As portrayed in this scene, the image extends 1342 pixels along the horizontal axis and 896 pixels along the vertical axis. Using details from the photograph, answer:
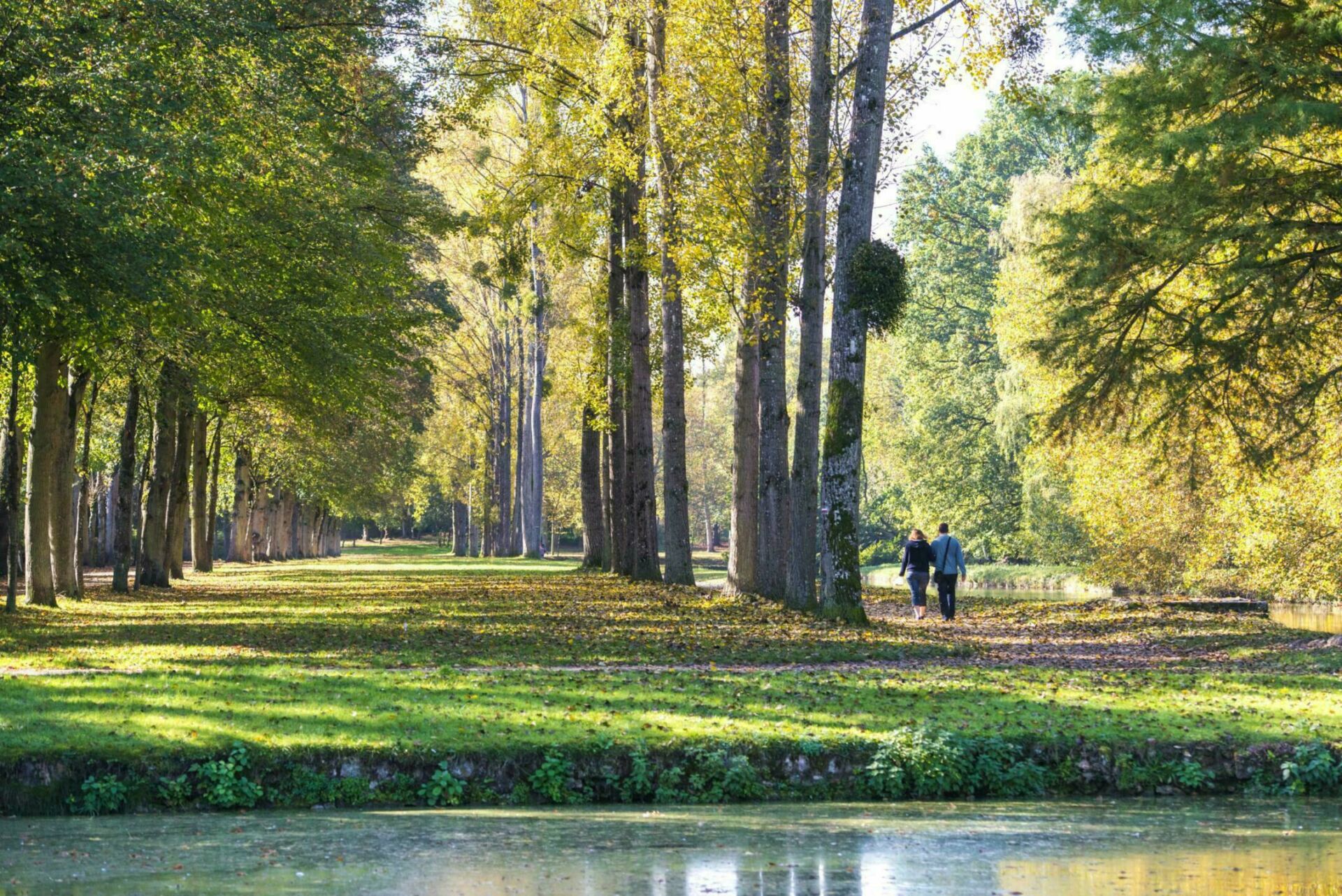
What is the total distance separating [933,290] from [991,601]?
123 ft

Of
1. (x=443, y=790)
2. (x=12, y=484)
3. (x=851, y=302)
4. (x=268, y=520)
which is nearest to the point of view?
(x=443, y=790)

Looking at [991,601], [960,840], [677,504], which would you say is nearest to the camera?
[960,840]

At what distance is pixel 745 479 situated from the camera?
27.4 m

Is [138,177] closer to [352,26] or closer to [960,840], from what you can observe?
[352,26]

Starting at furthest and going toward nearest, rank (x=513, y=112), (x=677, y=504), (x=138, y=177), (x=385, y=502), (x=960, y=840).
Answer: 1. (x=385, y=502)
2. (x=513, y=112)
3. (x=677, y=504)
4. (x=138, y=177)
5. (x=960, y=840)

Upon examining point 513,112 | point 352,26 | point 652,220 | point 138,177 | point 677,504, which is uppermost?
point 513,112

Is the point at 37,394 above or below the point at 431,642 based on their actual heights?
above

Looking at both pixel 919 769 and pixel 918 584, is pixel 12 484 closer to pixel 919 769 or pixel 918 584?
pixel 918 584

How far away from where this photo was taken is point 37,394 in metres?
24.2

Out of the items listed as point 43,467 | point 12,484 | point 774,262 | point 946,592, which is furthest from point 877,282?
point 12,484

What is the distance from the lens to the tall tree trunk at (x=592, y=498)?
141 ft

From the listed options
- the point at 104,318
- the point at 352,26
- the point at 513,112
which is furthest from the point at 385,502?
the point at 104,318

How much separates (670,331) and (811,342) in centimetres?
595

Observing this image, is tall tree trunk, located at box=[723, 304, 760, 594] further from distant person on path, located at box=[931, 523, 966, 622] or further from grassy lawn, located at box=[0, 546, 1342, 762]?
distant person on path, located at box=[931, 523, 966, 622]
